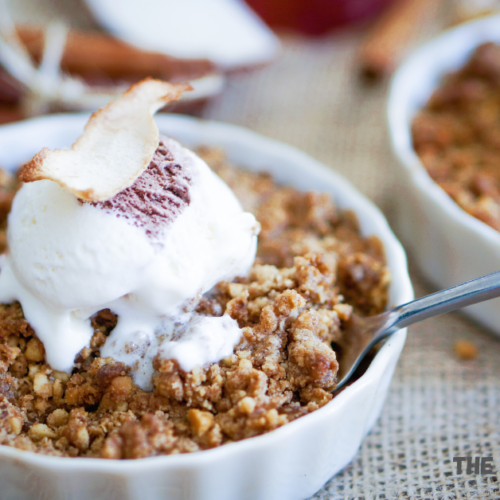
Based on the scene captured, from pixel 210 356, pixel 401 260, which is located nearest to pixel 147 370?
pixel 210 356

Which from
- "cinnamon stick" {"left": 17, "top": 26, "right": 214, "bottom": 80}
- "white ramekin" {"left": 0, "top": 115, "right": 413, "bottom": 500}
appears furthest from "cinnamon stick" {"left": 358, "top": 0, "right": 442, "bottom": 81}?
"white ramekin" {"left": 0, "top": 115, "right": 413, "bottom": 500}

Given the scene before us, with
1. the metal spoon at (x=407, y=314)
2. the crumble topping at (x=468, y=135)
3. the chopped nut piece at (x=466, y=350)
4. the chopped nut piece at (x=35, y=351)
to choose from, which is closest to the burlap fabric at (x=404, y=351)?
the chopped nut piece at (x=466, y=350)

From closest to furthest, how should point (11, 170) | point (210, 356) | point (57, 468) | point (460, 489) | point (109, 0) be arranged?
point (57, 468), point (210, 356), point (460, 489), point (11, 170), point (109, 0)

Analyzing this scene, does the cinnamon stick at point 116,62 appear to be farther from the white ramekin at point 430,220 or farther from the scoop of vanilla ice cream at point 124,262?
the scoop of vanilla ice cream at point 124,262

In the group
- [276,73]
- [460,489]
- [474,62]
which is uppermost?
[474,62]

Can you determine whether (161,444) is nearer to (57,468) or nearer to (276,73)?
(57,468)

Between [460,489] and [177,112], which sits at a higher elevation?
[177,112]

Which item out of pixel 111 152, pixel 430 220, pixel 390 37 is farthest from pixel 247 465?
pixel 390 37
